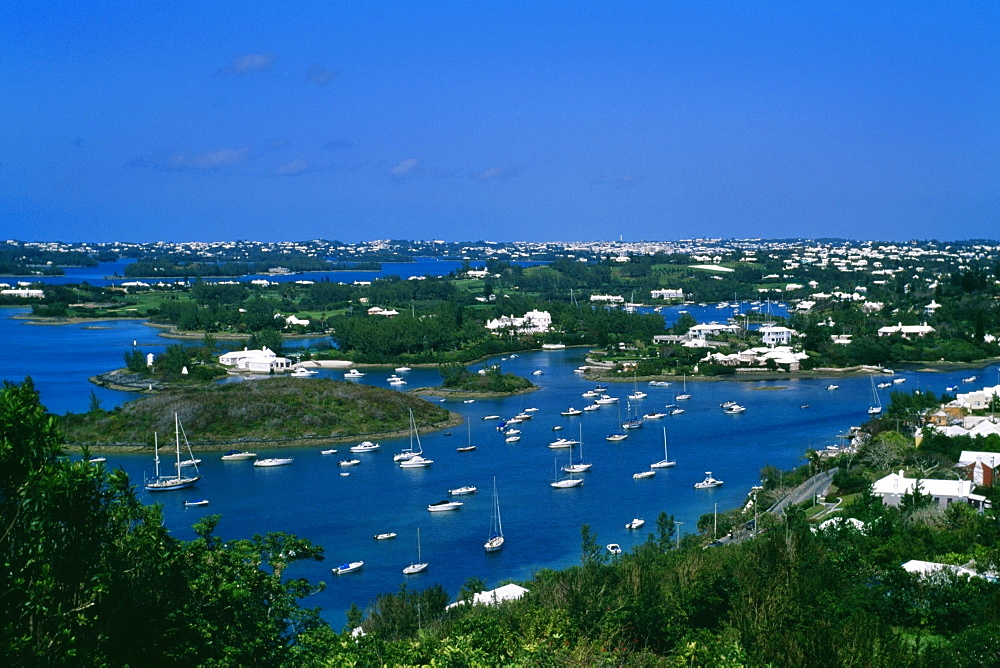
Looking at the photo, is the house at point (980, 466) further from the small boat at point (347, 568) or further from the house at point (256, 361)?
the house at point (256, 361)

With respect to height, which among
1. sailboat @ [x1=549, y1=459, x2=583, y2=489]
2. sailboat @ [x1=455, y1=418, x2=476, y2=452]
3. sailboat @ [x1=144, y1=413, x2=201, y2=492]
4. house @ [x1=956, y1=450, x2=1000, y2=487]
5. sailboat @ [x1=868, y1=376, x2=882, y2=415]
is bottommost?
sailboat @ [x1=868, y1=376, x2=882, y2=415]

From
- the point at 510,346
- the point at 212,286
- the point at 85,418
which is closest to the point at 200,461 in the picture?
the point at 85,418

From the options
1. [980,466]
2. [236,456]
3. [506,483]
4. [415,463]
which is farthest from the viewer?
[236,456]

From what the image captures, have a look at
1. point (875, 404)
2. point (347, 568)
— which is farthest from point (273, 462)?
point (875, 404)

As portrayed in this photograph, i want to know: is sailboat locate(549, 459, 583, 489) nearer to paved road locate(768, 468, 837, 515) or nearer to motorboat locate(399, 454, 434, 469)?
motorboat locate(399, 454, 434, 469)

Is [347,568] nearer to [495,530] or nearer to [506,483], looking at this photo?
[495,530]

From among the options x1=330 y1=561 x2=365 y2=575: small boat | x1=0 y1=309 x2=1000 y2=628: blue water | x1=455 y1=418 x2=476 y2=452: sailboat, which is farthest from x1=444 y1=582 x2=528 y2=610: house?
x1=455 y1=418 x2=476 y2=452: sailboat

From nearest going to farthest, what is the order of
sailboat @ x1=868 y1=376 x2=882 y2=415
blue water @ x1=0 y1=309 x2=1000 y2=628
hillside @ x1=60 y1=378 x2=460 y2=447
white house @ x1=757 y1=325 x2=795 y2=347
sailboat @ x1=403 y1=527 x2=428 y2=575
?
sailboat @ x1=403 y1=527 x2=428 y2=575, blue water @ x1=0 y1=309 x2=1000 y2=628, hillside @ x1=60 y1=378 x2=460 y2=447, sailboat @ x1=868 y1=376 x2=882 y2=415, white house @ x1=757 y1=325 x2=795 y2=347
